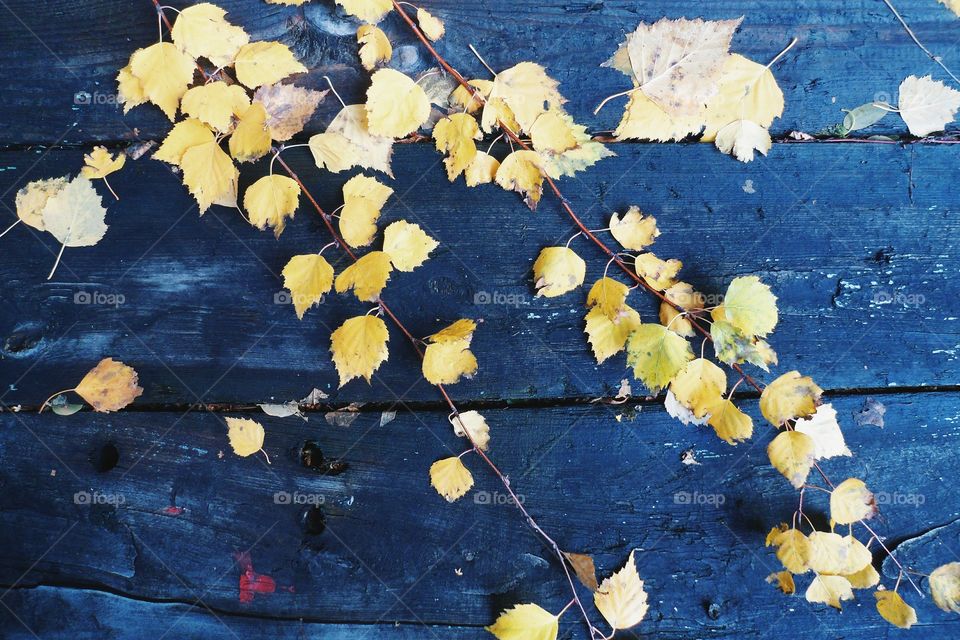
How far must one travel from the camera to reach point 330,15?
4.22 ft

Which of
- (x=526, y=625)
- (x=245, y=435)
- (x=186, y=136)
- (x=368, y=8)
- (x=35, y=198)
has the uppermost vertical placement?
(x=368, y=8)

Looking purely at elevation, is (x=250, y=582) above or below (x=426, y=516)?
below

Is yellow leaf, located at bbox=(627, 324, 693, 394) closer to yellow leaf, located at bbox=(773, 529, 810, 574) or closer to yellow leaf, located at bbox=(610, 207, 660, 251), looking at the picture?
yellow leaf, located at bbox=(610, 207, 660, 251)

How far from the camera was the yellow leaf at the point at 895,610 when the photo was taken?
4.02ft

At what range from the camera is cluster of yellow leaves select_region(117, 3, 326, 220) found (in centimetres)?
122

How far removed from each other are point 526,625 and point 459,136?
94 centimetres

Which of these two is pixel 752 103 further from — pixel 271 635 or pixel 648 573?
pixel 271 635

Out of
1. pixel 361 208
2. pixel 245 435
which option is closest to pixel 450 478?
pixel 245 435

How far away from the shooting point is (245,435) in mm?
1285

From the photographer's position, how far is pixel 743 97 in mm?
1272

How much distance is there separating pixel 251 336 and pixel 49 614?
66 cm

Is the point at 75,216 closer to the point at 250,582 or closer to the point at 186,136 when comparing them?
the point at 186,136

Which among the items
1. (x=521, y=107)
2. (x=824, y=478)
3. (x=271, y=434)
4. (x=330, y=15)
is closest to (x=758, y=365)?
(x=824, y=478)

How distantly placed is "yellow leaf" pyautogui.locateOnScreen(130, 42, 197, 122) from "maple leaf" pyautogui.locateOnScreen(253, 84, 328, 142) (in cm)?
13
